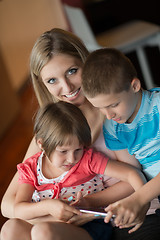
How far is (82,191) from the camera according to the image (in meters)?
1.28

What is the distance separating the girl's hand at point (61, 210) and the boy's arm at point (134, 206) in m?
0.15

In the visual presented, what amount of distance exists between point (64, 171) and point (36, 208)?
17 centimetres

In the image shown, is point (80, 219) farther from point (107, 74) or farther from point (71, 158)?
point (107, 74)

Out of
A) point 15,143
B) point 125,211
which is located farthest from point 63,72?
point 15,143

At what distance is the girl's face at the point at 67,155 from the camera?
1226mm

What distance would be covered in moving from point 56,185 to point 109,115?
33 cm

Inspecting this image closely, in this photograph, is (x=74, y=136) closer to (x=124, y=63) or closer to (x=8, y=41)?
(x=124, y=63)

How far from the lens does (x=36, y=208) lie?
120cm

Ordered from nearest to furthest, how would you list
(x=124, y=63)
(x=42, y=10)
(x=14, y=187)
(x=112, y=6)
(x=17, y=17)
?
1. (x=124, y=63)
2. (x=14, y=187)
3. (x=112, y=6)
4. (x=17, y=17)
5. (x=42, y=10)

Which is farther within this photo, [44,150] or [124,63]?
[44,150]

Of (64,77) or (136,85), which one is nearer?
(136,85)

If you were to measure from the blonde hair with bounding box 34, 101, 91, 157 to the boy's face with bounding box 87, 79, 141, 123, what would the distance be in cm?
15

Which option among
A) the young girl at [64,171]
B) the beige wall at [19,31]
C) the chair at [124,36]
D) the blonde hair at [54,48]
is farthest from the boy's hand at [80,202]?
the beige wall at [19,31]

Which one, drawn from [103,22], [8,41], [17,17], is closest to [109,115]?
[103,22]
